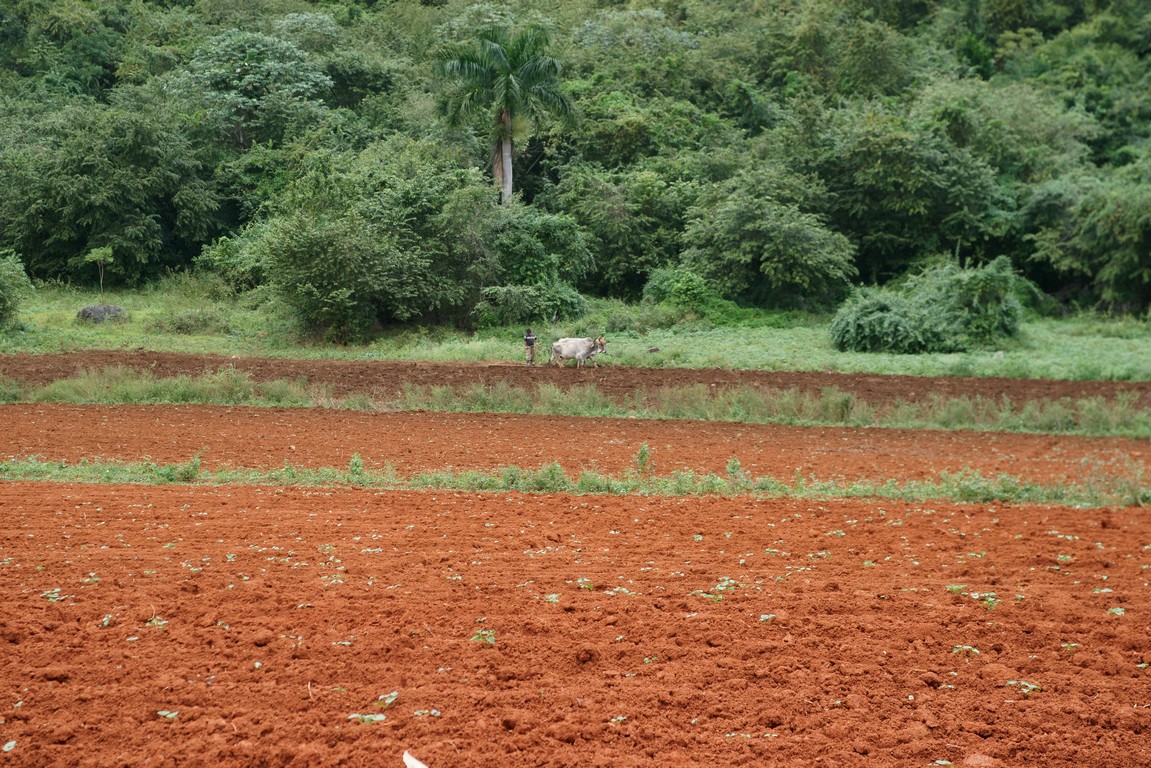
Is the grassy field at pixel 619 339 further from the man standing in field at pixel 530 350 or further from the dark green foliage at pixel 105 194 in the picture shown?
the dark green foliage at pixel 105 194

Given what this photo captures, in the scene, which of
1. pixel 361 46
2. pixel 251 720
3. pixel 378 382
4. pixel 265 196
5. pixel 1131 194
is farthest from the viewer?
pixel 361 46

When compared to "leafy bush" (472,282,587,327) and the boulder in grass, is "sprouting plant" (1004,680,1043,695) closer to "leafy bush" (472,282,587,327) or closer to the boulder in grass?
"leafy bush" (472,282,587,327)

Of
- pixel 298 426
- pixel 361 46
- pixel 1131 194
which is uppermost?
pixel 361 46

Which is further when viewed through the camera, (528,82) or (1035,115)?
(1035,115)

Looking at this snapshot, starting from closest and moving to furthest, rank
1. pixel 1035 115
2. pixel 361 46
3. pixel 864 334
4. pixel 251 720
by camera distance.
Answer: pixel 251 720 < pixel 864 334 < pixel 1035 115 < pixel 361 46

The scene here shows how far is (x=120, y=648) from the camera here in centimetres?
575

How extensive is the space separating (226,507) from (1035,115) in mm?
38148

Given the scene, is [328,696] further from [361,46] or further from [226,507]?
[361,46]

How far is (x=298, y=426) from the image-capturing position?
16.3 meters

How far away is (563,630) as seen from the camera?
19.8 ft

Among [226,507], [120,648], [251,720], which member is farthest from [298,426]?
[251,720]

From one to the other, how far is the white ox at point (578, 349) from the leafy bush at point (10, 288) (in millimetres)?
13455

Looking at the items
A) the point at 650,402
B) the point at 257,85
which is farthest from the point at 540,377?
the point at 257,85

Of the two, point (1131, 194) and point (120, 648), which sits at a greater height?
point (1131, 194)
